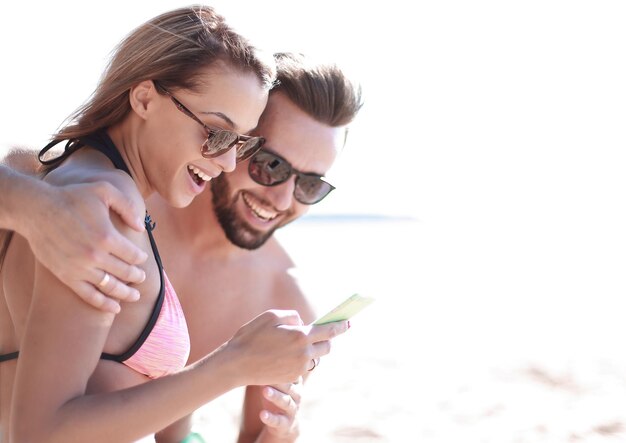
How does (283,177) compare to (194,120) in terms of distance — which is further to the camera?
(283,177)

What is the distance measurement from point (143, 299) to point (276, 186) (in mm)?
1457

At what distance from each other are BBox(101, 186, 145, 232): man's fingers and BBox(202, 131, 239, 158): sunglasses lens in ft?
1.16

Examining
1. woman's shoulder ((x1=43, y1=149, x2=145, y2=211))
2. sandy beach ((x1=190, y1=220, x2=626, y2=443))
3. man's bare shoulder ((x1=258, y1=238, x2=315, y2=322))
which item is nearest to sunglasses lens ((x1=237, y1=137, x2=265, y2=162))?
woman's shoulder ((x1=43, y1=149, x2=145, y2=211))

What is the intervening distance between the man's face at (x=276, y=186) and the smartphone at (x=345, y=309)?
1.29 meters

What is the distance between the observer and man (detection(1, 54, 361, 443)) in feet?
11.3

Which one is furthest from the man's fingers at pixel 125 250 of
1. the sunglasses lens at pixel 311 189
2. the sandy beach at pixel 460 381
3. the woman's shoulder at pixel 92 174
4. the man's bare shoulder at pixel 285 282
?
the sandy beach at pixel 460 381

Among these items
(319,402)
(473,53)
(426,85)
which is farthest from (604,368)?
(473,53)

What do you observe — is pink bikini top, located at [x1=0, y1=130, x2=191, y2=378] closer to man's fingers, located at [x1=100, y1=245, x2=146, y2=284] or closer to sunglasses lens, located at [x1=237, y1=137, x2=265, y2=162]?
man's fingers, located at [x1=100, y1=245, x2=146, y2=284]

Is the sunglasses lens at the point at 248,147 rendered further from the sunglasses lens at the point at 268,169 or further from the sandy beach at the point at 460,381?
the sandy beach at the point at 460,381

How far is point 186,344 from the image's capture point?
7.61 ft

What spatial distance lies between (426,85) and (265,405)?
21097 millimetres

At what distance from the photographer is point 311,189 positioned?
354cm

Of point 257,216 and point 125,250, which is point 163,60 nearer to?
point 125,250

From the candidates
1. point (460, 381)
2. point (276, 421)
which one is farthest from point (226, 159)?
point (460, 381)
